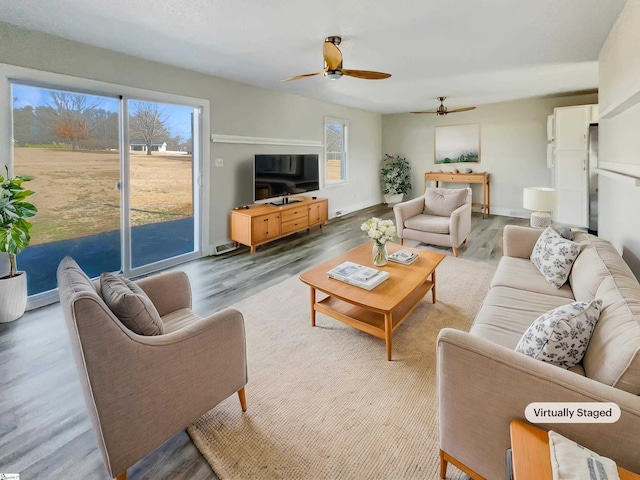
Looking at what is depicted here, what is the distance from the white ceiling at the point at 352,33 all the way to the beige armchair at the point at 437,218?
1687 mm

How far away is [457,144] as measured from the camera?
7789 mm

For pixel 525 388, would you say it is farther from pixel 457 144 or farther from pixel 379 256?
pixel 457 144

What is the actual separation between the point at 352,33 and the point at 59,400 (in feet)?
11.4

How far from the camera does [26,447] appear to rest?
158 centimetres

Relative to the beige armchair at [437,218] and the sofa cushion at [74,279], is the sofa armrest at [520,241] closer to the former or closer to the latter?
the beige armchair at [437,218]

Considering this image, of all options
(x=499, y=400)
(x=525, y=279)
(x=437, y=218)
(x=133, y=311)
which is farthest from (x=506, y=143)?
(x=133, y=311)

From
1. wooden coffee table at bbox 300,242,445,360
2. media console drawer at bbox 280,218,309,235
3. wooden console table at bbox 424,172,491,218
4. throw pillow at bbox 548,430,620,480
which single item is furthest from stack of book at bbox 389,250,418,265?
wooden console table at bbox 424,172,491,218

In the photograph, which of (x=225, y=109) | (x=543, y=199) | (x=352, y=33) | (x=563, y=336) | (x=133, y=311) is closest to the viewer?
(x=563, y=336)

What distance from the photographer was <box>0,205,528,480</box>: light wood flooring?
4.86 ft

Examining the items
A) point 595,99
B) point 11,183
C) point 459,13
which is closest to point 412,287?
point 459,13

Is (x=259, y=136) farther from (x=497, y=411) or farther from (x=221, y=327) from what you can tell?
(x=497, y=411)

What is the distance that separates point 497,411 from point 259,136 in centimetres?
488

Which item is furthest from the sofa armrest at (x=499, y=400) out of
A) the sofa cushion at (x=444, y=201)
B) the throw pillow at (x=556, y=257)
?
the sofa cushion at (x=444, y=201)

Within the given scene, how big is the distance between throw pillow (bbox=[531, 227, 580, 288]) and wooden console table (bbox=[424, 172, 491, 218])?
191 inches
